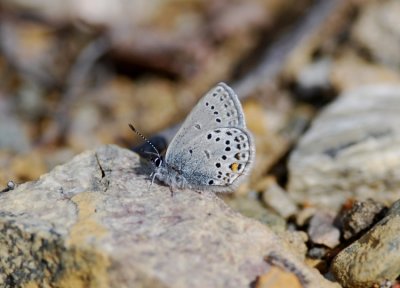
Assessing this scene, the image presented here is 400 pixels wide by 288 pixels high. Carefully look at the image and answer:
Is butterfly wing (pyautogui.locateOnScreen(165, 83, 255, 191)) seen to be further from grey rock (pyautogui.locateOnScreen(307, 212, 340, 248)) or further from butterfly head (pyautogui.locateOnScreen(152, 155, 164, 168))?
grey rock (pyautogui.locateOnScreen(307, 212, 340, 248))

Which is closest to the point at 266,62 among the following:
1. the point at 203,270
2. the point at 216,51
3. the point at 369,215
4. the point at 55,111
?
the point at 216,51

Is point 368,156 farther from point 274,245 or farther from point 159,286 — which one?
point 159,286

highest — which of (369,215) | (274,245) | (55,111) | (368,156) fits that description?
(368,156)

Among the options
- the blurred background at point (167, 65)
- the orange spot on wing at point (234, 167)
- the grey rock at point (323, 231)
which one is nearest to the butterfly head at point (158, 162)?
the orange spot on wing at point (234, 167)

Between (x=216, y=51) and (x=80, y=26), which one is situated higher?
(x=216, y=51)

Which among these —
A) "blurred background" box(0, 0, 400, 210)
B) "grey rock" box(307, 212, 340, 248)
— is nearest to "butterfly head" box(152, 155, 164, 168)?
"grey rock" box(307, 212, 340, 248)

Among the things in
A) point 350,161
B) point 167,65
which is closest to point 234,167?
point 350,161
